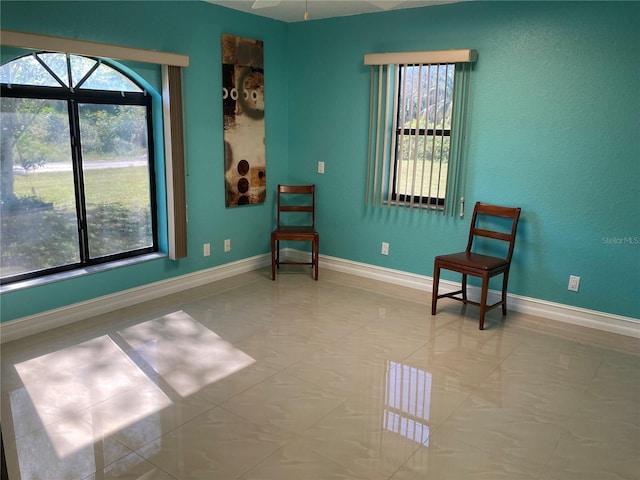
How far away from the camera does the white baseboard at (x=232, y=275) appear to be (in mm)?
3562

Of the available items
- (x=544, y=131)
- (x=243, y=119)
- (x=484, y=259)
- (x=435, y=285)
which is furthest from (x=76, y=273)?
(x=544, y=131)

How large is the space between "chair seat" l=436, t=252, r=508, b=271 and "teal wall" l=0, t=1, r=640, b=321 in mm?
325

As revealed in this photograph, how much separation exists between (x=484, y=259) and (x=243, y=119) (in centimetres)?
256

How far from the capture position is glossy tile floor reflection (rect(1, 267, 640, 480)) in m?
2.27

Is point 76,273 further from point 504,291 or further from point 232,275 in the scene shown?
point 504,291

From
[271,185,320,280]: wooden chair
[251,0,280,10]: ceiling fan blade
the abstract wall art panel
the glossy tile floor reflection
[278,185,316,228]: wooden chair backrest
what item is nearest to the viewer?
the glossy tile floor reflection

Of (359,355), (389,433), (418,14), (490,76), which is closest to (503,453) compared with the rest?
(389,433)

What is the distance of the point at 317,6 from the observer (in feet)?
14.3

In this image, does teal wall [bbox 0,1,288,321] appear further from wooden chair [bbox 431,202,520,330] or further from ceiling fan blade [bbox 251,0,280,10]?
wooden chair [bbox 431,202,520,330]

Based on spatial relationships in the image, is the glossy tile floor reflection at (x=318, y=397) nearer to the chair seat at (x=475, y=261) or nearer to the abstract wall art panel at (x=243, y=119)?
the chair seat at (x=475, y=261)

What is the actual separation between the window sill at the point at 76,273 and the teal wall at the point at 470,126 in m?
0.04

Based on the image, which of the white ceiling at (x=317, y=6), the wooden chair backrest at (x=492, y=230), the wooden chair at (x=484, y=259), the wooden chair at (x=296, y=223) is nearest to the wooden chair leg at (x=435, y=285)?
the wooden chair at (x=484, y=259)

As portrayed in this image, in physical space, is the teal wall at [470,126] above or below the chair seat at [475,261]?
above

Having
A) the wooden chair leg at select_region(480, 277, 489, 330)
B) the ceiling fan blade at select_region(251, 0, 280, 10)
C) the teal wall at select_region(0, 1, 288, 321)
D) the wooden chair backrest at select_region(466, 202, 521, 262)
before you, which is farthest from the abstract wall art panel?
the wooden chair leg at select_region(480, 277, 489, 330)
